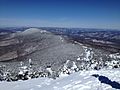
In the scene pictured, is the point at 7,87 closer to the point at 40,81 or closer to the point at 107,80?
the point at 40,81

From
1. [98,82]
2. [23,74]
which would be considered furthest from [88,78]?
[23,74]

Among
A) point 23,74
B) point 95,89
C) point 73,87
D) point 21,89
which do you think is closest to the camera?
point 95,89

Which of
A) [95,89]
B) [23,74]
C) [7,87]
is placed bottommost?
[23,74]

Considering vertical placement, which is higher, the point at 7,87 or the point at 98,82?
the point at 98,82

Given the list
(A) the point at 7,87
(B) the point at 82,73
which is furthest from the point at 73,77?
(A) the point at 7,87

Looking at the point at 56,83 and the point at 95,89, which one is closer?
the point at 95,89

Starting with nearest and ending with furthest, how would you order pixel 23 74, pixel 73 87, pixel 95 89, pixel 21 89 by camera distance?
pixel 95 89, pixel 73 87, pixel 21 89, pixel 23 74

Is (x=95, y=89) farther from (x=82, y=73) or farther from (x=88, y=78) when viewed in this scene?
(x=82, y=73)

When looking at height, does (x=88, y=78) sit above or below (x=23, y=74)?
above

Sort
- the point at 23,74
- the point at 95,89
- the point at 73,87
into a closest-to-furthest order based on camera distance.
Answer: the point at 95,89 → the point at 73,87 → the point at 23,74
